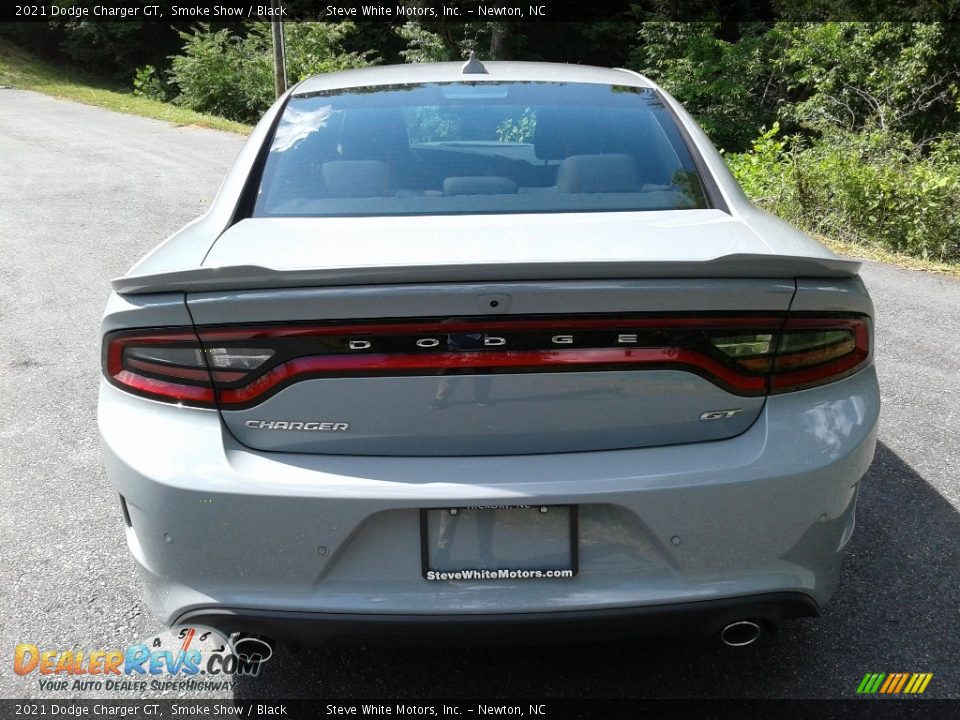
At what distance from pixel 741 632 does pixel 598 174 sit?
1390 millimetres

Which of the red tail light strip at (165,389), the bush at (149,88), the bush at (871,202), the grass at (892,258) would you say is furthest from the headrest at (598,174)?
the bush at (149,88)

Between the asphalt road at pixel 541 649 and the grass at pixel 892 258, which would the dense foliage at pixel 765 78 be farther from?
the asphalt road at pixel 541 649

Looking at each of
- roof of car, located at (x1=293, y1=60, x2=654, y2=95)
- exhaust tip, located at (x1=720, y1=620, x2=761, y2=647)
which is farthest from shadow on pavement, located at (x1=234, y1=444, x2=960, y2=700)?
roof of car, located at (x1=293, y1=60, x2=654, y2=95)

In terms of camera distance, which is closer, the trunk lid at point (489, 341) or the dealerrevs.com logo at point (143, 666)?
the trunk lid at point (489, 341)

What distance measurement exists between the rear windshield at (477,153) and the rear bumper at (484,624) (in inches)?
44.1

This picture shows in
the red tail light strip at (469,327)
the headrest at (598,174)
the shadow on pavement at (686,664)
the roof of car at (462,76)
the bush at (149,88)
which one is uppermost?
the roof of car at (462,76)

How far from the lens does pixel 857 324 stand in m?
2.13

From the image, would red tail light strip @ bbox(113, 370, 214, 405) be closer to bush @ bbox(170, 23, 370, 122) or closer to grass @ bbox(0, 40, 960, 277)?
grass @ bbox(0, 40, 960, 277)

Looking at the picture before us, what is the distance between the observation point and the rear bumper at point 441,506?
1.90 metres

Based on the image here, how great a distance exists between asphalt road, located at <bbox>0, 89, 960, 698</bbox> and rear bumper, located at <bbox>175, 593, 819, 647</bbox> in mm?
496

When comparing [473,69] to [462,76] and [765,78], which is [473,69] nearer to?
[462,76]

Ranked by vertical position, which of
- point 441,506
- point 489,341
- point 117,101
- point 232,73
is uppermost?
point 489,341

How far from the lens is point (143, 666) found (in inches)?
99.7

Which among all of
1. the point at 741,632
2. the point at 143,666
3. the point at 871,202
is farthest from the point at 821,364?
the point at 871,202
